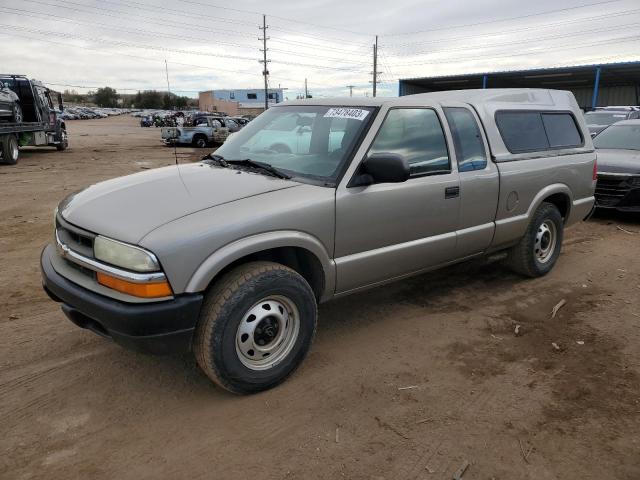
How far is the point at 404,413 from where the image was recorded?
9.57ft

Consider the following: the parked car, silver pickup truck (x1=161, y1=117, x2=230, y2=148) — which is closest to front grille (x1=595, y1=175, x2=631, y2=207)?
the parked car

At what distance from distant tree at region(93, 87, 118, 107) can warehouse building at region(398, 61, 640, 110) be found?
106 metres

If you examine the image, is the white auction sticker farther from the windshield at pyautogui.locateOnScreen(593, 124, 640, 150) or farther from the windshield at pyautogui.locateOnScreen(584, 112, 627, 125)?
the windshield at pyautogui.locateOnScreen(584, 112, 627, 125)

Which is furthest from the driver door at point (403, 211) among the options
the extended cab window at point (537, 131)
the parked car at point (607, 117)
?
the parked car at point (607, 117)

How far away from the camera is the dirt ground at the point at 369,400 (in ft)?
8.24

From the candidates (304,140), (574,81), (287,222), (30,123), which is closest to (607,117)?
(304,140)

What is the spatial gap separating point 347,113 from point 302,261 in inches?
47.2

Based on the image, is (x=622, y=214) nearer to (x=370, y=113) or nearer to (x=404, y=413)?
(x=370, y=113)

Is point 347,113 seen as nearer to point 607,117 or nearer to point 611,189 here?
point 611,189

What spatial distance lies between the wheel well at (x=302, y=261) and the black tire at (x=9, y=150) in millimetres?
16192

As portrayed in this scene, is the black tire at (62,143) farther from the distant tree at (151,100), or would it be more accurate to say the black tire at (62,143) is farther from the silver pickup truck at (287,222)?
the distant tree at (151,100)

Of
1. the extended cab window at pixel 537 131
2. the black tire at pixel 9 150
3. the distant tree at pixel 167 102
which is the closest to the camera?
the extended cab window at pixel 537 131

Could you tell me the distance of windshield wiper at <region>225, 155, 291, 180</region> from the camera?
3.41 metres

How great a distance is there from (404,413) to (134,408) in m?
1.61
